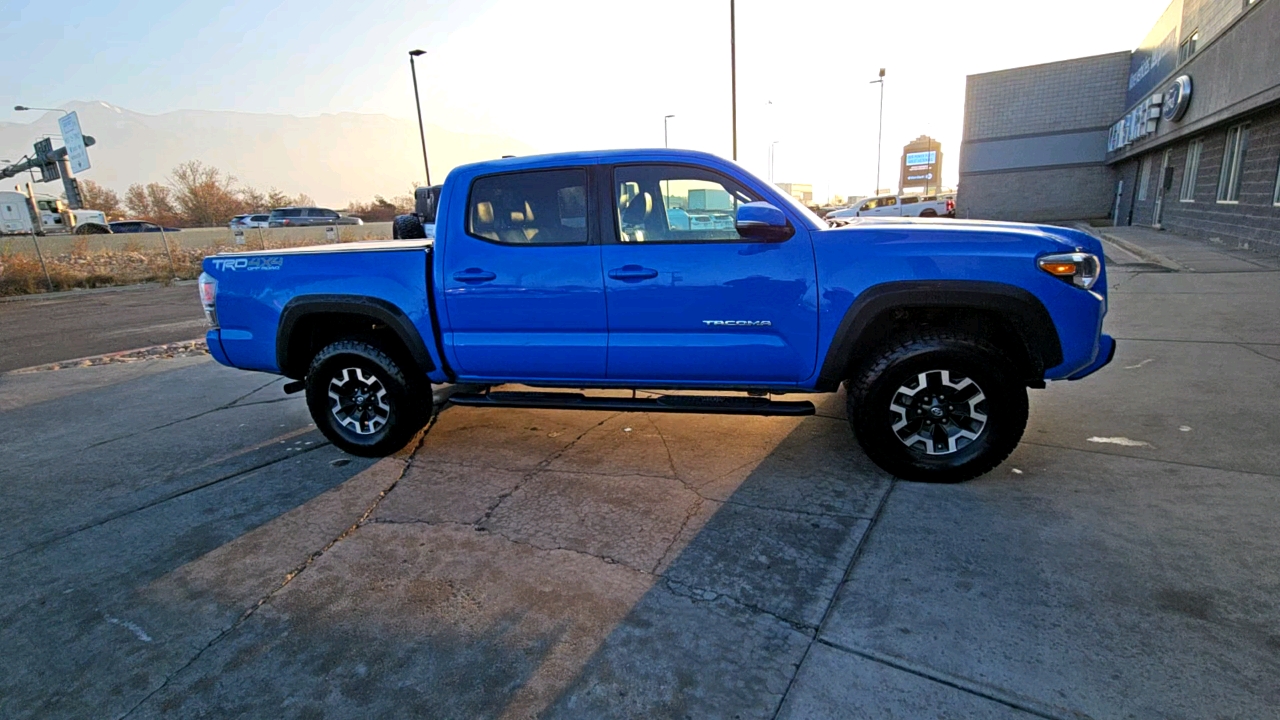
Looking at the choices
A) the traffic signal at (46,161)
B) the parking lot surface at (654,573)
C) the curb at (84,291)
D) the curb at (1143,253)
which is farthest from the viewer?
the traffic signal at (46,161)

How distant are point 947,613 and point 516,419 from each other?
11.8ft

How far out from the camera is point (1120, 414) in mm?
4590

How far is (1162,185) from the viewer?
65.9 feet

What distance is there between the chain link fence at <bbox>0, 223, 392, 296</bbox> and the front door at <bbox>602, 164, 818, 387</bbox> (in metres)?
11.0

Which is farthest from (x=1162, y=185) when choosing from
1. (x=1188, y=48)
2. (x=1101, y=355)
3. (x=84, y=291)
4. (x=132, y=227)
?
(x=132, y=227)

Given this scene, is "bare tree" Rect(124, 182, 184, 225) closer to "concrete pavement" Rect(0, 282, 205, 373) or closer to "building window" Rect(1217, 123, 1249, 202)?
"concrete pavement" Rect(0, 282, 205, 373)

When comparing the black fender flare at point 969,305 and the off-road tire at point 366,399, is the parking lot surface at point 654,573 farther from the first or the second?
the black fender flare at point 969,305

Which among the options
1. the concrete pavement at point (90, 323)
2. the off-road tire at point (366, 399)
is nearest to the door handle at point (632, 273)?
the off-road tire at point (366, 399)

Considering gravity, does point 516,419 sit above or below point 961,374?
below

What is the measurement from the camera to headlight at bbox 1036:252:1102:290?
3256 mm

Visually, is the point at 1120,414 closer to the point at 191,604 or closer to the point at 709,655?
the point at 709,655

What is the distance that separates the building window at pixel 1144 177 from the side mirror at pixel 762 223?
86.5 feet

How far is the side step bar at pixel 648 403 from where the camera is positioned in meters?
3.70

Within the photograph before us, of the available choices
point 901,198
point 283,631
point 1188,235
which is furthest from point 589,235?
point 901,198
